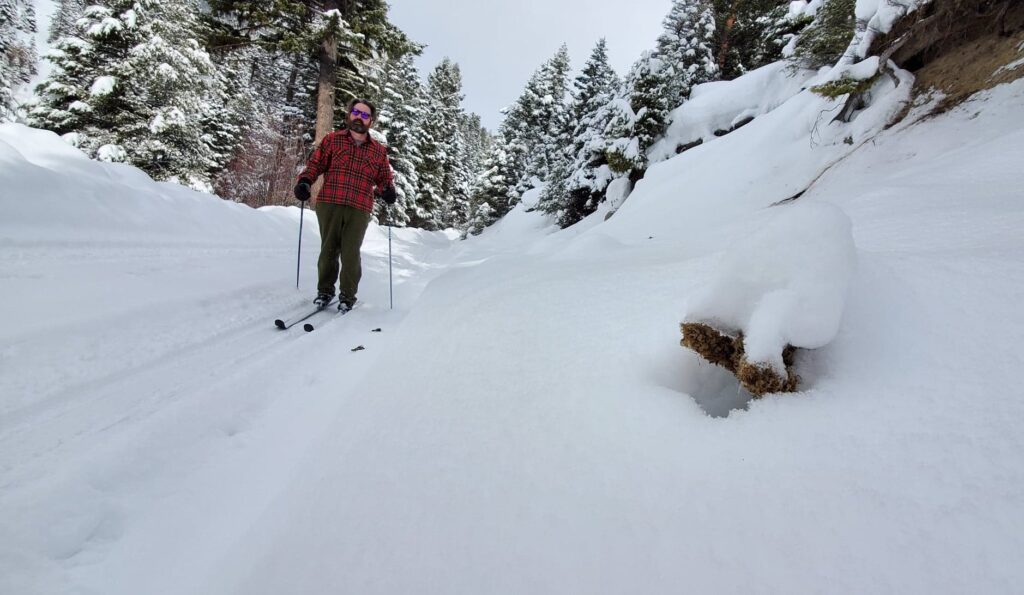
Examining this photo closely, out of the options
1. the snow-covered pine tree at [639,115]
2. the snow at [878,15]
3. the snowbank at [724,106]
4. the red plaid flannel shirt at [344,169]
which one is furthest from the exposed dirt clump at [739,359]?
the snowbank at [724,106]

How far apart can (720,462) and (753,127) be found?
7897 mm

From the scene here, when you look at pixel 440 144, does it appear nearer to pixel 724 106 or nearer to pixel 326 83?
pixel 326 83

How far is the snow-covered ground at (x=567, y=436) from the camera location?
85cm

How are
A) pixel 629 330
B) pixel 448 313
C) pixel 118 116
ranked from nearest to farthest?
Answer: 1. pixel 629 330
2. pixel 448 313
3. pixel 118 116

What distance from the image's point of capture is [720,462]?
1030 mm

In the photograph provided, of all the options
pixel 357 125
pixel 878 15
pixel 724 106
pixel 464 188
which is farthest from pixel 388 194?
pixel 464 188

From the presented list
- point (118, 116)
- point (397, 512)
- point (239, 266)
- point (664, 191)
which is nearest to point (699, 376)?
point (397, 512)

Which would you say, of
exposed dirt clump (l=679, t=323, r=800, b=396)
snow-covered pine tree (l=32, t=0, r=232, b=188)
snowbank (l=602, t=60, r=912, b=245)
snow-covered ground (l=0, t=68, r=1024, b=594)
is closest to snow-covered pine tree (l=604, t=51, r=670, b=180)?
snowbank (l=602, t=60, r=912, b=245)

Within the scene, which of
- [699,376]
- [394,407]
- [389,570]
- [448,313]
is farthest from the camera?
[448,313]

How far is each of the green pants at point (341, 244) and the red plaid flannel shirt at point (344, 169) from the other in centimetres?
10

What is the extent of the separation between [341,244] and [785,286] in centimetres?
383

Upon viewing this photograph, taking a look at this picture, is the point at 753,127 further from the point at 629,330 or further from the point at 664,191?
the point at 629,330

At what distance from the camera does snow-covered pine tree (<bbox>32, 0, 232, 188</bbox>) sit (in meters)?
10.5

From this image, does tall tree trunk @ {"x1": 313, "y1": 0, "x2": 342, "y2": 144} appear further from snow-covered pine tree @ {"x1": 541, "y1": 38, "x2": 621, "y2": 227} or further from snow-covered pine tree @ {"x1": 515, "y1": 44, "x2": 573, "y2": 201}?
snow-covered pine tree @ {"x1": 515, "y1": 44, "x2": 573, "y2": 201}
